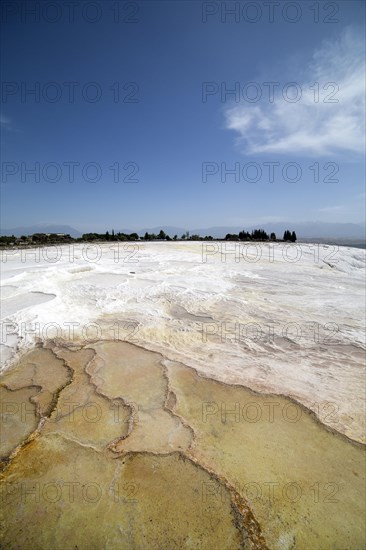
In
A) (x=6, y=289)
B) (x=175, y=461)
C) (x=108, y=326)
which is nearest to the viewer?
(x=175, y=461)

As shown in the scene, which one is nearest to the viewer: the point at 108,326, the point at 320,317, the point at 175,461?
the point at 175,461

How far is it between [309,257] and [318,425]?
10.8 meters

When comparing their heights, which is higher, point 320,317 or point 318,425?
point 320,317

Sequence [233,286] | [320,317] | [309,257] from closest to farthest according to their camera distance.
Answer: [320,317], [233,286], [309,257]

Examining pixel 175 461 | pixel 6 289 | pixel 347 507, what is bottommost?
pixel 347 507

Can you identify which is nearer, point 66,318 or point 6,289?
point 66,318

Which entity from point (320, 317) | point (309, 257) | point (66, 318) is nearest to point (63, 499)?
point (66, 318)

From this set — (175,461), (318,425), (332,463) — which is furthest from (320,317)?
(175,461)

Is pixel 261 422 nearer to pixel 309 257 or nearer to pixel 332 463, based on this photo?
pixel 332 463

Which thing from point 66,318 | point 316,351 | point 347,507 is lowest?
point 347,507

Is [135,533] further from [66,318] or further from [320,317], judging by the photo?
[320,317]

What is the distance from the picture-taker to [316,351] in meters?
4.02

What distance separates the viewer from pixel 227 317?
5.21 m

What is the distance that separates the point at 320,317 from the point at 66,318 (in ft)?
15.2
